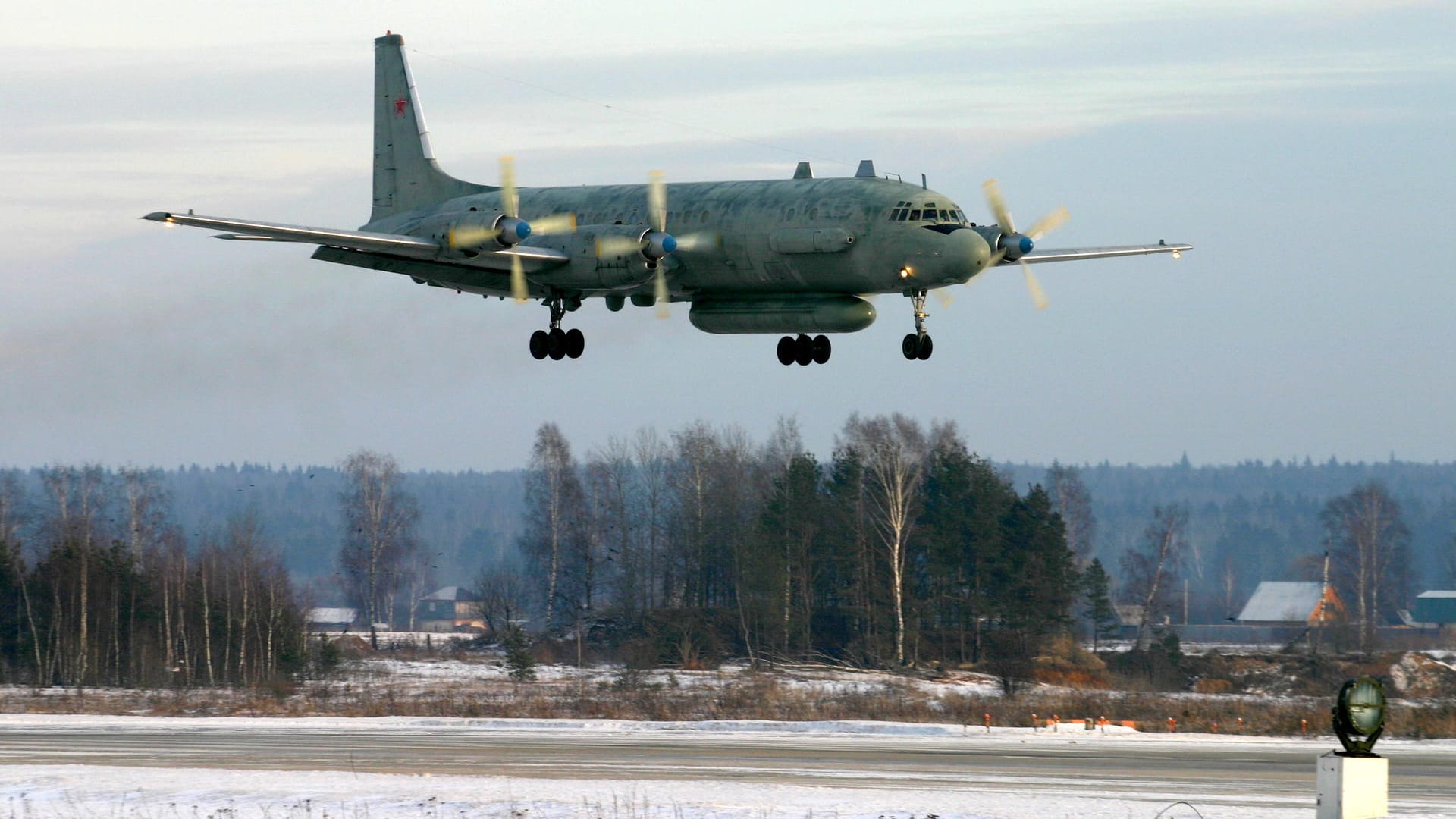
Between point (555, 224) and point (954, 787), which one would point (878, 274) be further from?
point (954, 787)

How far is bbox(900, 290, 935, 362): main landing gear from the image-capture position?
3897cm

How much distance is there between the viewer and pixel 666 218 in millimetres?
42031

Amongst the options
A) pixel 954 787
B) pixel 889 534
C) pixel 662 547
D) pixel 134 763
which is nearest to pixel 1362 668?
pixel 889 534

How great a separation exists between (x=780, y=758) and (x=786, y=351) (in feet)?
34.3

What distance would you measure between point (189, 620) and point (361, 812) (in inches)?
2187

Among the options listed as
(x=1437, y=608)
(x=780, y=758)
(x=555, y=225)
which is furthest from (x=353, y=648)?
(x=1437, y=608)

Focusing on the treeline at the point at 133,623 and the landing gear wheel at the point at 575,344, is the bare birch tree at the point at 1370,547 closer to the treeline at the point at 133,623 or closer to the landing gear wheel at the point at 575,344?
the treeline at the point at 133,623

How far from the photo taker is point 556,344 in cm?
4478

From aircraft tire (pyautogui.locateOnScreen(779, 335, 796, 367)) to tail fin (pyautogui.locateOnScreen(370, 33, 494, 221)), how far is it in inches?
435

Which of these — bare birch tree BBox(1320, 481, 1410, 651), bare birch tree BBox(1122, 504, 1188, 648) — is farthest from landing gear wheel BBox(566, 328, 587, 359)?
bare birch tree BBox(1320, 481, 1410, 651)

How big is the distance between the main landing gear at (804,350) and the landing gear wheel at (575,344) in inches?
221

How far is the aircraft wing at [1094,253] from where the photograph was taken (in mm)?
41906

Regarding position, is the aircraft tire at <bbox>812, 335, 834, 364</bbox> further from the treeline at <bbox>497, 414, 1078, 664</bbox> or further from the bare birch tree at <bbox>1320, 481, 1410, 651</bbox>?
the bare birch tree at <bbox>1320, 481, 1410, 651</bbox>

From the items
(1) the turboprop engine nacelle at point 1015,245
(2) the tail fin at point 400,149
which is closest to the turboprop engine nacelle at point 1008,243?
(1) the turboprop engine nacelle at point 1015,245
